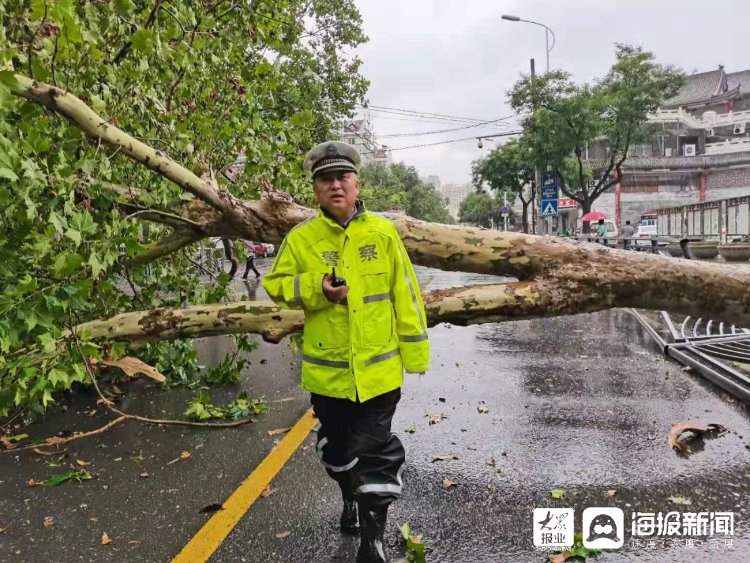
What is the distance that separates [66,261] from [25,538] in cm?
141

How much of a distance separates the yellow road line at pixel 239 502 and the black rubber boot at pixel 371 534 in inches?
28.9

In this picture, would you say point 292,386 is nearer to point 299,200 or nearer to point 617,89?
point 299,200

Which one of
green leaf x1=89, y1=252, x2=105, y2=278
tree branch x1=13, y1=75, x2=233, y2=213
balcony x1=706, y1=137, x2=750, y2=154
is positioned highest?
balcony x1=706, y1=137, x2=750, y2=154

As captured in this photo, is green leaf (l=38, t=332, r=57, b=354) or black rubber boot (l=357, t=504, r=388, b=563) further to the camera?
green leaf (l=38, t=332, r=57, b=354)

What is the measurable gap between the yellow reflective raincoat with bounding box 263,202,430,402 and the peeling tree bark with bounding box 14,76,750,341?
4.42 feet

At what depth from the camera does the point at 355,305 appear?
2.46m

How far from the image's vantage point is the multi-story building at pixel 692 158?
45656 mm

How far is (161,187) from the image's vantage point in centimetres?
447

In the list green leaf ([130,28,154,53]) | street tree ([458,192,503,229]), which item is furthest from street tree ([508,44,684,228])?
street tree ([458,192,503,229])

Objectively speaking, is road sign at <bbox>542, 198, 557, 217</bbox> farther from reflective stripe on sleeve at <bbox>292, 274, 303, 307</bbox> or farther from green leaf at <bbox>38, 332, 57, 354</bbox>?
reflective stripe on sleeve at <bbox>292, 274, 303, 307</bbox>

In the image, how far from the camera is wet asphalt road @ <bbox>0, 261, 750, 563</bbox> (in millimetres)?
2760

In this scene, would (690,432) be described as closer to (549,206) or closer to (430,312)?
(430,312)

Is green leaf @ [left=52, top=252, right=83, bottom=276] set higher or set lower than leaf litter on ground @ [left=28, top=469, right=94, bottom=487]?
higher

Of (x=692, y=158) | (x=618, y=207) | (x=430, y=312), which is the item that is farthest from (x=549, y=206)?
(x=692, y=158)
